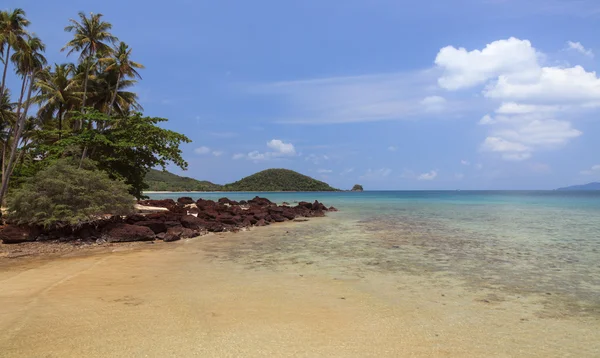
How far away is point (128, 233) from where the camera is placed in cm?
1493

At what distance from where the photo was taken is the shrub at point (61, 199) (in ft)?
47.3

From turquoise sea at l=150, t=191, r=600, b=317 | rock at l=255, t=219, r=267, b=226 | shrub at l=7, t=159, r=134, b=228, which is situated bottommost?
turquoise sea at l=150, t=191, r=600, b=317

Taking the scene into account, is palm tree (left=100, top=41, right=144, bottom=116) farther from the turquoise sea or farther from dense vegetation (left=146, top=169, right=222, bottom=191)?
dense vegetation (left=146, top=169, right=222, bottom=191)

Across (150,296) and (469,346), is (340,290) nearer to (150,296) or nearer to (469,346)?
(469,346)

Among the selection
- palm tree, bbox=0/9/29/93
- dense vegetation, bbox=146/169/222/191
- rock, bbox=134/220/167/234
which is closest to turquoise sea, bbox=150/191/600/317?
rock, bbox=134/220/167/234

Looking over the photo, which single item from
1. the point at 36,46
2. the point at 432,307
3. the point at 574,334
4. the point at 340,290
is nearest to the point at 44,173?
the point at 36,46

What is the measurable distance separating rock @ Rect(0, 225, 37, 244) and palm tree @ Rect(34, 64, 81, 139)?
17.0m

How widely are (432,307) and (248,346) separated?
139 inches

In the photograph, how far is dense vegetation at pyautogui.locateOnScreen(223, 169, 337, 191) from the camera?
148688 mm

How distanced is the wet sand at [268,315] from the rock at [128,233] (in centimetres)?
480

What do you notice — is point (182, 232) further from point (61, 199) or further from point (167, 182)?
point (167, 182)

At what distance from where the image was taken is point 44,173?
1541 centimetres

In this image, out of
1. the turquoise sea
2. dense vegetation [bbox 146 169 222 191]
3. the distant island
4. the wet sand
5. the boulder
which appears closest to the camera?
the wet sand

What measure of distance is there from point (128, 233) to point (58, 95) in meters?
18.9
